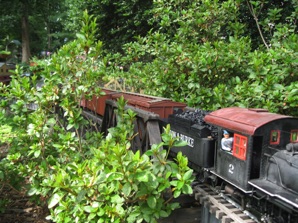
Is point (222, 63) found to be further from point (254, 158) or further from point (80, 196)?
point (80, 196)

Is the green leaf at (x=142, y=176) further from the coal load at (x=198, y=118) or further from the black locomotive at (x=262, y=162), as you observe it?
the coal load at (x=198, y=118)

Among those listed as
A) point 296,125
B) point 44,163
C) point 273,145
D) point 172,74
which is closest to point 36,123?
point 44,163

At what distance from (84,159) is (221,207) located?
7.65ft

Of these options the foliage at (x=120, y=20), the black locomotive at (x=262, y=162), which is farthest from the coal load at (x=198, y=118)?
the foliage at (x=120, y=20)

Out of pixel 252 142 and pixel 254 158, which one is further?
pixel 254 158

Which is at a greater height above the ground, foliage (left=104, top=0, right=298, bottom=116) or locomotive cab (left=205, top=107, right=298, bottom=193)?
foliage (left=104, top=0, right=298, bottom=116)

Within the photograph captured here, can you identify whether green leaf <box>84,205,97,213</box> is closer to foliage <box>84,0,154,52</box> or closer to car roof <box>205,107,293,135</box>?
car roof <box>205,107,293,135</box>

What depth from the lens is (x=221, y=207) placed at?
15.4ft

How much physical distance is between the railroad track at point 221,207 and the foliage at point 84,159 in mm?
646

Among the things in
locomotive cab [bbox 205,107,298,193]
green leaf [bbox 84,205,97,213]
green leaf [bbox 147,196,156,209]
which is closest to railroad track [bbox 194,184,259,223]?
locomotive cab [bbox 205,107,298,193]

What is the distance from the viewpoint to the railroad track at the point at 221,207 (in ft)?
14.2

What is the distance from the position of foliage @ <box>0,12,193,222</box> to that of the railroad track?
65 cm

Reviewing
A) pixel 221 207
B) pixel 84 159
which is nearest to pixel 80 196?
pixel 84 159

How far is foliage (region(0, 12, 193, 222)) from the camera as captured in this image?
3504 mm
